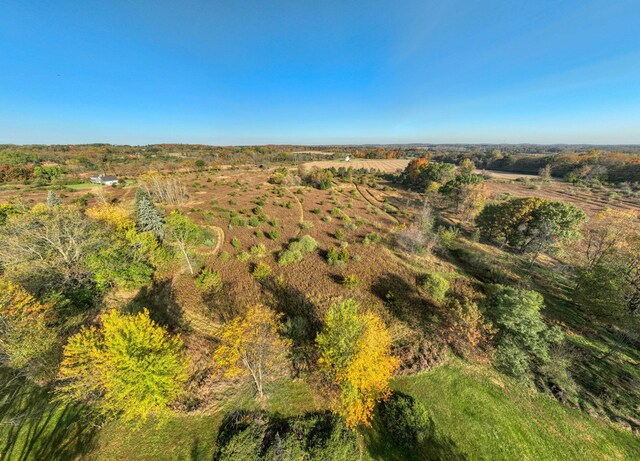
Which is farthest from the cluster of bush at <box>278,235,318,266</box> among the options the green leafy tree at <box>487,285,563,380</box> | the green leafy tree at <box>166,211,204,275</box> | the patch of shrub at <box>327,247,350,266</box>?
the green leafy tree at <box>487,285,563,380</box>

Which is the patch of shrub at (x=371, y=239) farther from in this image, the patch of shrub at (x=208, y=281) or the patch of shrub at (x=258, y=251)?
the patch of shrub at (x=208, y=281)

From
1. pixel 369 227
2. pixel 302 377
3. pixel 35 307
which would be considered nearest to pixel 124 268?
pixel 35 307

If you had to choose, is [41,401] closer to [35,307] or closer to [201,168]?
[35,307]

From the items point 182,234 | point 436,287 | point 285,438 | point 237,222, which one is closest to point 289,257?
point 182,234

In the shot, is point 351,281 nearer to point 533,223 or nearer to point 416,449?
point 416,449

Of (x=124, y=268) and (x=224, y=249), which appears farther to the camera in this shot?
(x=224, y=249)

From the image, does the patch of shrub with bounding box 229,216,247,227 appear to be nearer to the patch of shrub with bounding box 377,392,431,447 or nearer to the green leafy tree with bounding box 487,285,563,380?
the patch of shrub with bounding box 377,392,431,447

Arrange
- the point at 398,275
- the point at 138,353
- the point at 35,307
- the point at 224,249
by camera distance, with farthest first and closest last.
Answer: the point at 224,249
the point at 398,275
the point at 35,307
the point at 138,353
